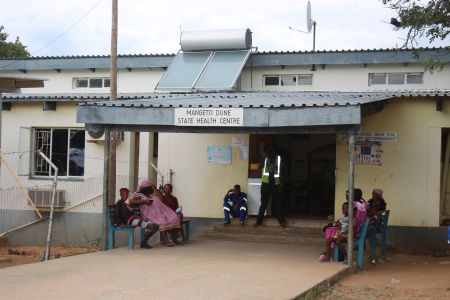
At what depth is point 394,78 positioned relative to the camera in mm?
16469

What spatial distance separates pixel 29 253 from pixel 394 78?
32.2 ft

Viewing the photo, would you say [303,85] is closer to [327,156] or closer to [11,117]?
[327,156]

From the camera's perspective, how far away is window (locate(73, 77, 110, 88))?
18.8 meters

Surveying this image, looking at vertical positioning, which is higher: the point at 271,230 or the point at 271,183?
the point at 271,183

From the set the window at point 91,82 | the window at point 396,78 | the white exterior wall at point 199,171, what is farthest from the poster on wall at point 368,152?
the window at point 91,82

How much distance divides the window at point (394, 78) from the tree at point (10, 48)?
22262 mm

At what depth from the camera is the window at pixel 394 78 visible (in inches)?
644

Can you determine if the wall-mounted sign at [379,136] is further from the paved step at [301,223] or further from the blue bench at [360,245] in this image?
the blue bench at [360,245]

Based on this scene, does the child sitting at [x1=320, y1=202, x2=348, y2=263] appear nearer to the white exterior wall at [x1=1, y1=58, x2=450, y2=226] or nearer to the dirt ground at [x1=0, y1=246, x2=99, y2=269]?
the white exterior wall at [x1=1, y1=58, x2=450, y2=226]

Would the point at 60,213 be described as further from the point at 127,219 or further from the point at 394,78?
the point at 394,78

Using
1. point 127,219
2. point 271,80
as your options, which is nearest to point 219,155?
point 271,80

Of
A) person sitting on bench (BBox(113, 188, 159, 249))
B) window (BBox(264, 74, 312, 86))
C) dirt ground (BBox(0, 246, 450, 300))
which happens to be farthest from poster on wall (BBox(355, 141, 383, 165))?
person sitting on bench (BBox(113, 188, 159, 249))

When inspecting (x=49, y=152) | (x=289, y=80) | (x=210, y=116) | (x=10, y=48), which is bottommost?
(x=49, y=152)

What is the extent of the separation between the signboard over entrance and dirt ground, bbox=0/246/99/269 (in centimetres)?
461
